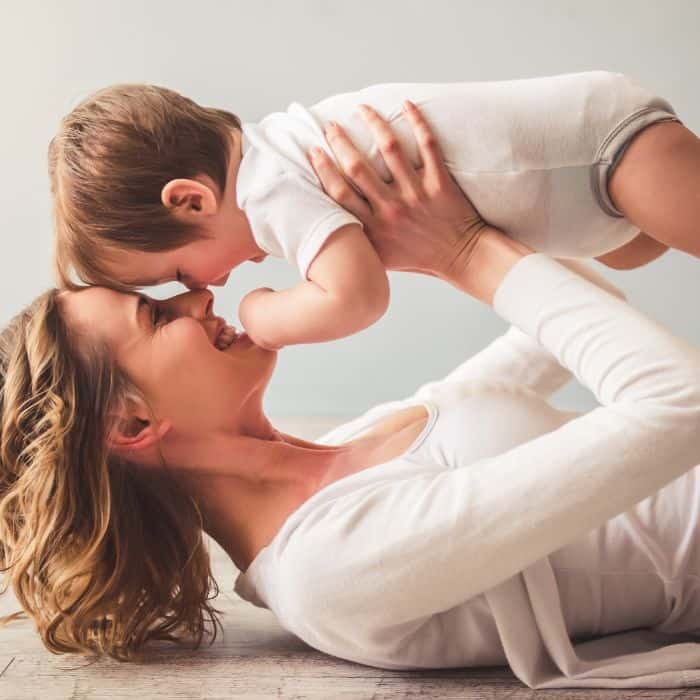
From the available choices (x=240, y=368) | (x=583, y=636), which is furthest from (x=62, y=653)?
(x=583, y=636)

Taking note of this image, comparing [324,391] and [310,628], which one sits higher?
[310,628]

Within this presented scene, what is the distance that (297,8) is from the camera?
3840mm

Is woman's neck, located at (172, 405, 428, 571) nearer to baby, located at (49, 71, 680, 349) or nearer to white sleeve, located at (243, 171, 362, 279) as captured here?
baby, located at (49, 71, 680, 349)

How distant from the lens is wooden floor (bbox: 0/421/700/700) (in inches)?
56.9

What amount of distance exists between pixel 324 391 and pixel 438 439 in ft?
8.28

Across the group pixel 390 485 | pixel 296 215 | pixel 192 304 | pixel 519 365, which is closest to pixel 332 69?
pixel 519 365

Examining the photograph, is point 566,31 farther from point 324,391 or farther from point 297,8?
point 324,391

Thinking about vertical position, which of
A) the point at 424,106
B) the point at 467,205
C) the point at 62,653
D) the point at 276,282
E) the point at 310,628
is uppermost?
the point at 424,106

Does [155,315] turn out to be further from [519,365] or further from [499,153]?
[519,365]

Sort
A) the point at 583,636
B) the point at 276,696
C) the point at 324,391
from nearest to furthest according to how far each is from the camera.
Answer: the point at 276,696 < the point at 583,636 < the point at 324,391

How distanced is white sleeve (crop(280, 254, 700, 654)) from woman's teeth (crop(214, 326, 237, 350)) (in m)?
0.32

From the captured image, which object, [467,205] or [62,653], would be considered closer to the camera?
[467,205]

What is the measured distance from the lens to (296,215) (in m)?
1.47

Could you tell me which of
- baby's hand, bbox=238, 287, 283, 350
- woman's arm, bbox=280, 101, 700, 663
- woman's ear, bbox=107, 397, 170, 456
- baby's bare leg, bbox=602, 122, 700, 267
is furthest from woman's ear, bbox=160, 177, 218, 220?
baby's bare leg, bbox=602, 122, 700, 267
